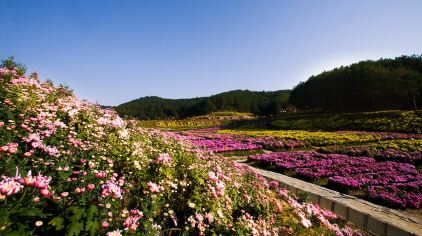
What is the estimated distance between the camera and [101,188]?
3256 mm

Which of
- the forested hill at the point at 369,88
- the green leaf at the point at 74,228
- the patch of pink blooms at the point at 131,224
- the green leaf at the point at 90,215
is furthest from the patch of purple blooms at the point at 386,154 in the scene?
the forested hill at the point at 369,88

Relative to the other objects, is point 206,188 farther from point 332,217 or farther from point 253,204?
point 332,217

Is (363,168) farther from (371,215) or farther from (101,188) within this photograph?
(101,188)

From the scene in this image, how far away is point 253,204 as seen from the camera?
5.04 meters

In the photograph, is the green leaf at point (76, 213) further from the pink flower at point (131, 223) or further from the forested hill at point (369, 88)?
the forested hill at point (369, 88)

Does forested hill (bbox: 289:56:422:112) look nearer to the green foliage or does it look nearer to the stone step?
the green foliage

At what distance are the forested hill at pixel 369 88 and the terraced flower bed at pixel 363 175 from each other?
37699 mm

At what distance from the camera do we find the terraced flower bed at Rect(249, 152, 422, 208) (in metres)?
9.23

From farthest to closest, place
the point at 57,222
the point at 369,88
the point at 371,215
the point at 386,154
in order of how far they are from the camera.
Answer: the point at 369,88 → the point at 386,154 → the point at 371,215 → the point at 57,222

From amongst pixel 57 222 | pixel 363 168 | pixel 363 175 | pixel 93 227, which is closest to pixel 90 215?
pixel 93 227

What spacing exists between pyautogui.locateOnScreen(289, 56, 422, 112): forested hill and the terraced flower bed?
1484 inches

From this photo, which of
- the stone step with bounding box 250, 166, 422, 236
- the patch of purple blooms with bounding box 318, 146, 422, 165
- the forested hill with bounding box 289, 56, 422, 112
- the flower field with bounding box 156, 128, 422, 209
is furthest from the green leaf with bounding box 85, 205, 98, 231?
the forested hill with bounding box 289, 56, 422, 112

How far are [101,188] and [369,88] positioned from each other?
2221 inches

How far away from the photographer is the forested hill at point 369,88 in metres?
47.0
